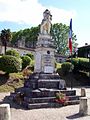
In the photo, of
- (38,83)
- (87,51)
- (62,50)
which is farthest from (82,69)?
(62,50)

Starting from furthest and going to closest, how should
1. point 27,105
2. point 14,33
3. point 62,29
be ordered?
point 14,33
point 62,29
point 27,105

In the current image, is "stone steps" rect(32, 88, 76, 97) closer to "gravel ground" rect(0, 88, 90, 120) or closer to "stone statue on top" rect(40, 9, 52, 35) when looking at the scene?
"gravel ground" rect(0, 88, 90, 120)

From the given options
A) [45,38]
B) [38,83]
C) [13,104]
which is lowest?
[13,104]

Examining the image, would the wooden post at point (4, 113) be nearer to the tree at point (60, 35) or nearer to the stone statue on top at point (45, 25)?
the stone statue on top at point (45, 25)

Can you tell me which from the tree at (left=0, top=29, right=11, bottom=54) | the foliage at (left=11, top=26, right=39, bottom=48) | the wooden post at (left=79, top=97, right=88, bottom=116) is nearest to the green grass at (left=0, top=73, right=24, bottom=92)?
the wooden post at (left=79, top=97, right=88, bottom=116)

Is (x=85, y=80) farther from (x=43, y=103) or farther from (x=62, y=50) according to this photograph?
(x=62, y=50)

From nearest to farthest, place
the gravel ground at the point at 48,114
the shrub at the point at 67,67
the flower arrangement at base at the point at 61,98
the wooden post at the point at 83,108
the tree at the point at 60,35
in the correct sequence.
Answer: the gravel ground at the point at 48,114 → the wooden post at the point at 83,108 → the flower arrangement at base at the point at 61,98 → the shrub at the point at 67,67 → the tree at the point at 60,35

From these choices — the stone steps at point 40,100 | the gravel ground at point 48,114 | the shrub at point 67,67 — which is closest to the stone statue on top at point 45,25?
the stone steps at point 40,100

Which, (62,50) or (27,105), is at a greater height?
(62,50)

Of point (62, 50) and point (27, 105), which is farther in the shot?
point (62, 50)

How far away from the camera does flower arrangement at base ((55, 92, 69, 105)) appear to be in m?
15.1

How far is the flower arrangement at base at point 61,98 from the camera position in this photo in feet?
49.6

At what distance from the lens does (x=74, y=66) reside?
3278 cm

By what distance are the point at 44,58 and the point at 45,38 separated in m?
1.35
